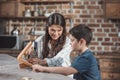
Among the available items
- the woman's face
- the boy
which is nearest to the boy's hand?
the boy

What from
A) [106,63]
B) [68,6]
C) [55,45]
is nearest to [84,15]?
[68,6]

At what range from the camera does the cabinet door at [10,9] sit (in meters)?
4.51

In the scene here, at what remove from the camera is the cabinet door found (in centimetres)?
451

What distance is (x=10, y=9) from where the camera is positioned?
4535 millimetres

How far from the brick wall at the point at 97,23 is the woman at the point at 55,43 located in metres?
2.30

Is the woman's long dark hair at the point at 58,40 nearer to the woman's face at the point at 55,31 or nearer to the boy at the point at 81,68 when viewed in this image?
the woman's face at the point at 55,31

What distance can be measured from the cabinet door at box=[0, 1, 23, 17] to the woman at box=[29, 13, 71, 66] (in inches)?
89.4

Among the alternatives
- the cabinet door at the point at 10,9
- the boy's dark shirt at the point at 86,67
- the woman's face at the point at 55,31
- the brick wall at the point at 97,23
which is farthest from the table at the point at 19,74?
the brick wall at the point at 97,23

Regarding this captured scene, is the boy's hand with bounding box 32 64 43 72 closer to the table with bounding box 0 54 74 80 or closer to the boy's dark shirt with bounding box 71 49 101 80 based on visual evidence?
the table with bounding box 0 54 74 80

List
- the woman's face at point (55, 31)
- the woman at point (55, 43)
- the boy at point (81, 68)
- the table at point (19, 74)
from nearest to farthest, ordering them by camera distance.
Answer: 1. the table at point (19, 74)
2. the boy at point (81, 68)
3. the woman at point (55, 43)
4. the woman's face at point (55, 31)

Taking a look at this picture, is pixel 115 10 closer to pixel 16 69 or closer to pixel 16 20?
pixel 16 20

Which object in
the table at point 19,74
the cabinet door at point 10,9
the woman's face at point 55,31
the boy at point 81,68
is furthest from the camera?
the cabinet door at point 10,9

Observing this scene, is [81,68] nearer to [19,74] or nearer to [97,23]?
[19,74]

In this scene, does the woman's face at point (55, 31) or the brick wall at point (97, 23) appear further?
the brick wall at point (97, 23)
